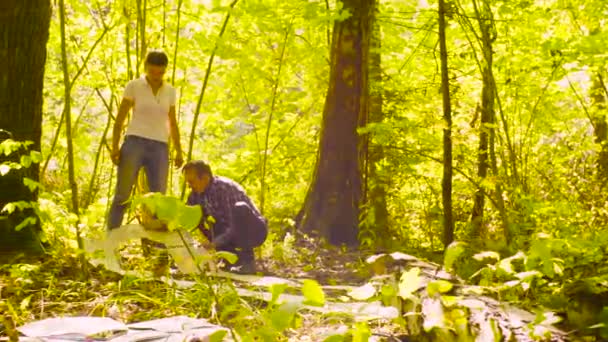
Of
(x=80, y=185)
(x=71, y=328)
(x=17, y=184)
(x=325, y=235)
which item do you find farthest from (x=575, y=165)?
(x=71, y=328)

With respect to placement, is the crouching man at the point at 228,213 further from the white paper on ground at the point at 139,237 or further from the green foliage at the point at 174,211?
the green foliage at the point at 174,211

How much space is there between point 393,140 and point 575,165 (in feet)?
18.1

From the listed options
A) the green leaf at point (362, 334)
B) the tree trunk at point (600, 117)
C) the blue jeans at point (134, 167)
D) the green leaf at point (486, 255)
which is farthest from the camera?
the tree trunk at point (600, 117)

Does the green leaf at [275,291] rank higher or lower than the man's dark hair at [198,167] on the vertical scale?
lower

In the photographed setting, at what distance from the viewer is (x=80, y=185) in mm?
9805

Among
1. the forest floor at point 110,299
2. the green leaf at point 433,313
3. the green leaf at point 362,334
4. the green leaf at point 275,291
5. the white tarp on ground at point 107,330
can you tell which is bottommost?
the forest floor at point 110,299

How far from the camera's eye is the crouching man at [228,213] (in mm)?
5000

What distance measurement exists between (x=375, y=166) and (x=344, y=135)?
102cm

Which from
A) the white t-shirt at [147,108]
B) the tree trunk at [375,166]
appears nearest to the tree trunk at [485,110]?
the tree trunk at [375,166]

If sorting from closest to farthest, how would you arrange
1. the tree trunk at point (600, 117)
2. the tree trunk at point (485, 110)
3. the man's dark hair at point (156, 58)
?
the man's dark hair at point (156, 58), the tree trunk at point (485, 110), the tree trunk at point (600, 117)

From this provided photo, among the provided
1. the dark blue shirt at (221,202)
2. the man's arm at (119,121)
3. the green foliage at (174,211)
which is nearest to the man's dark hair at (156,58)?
the man's arm at (119,121)

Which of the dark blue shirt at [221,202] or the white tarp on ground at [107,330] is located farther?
the dark blue shirt at [221,202]

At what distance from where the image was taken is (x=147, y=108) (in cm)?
492

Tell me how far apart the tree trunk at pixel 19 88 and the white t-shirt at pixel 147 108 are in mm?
873
